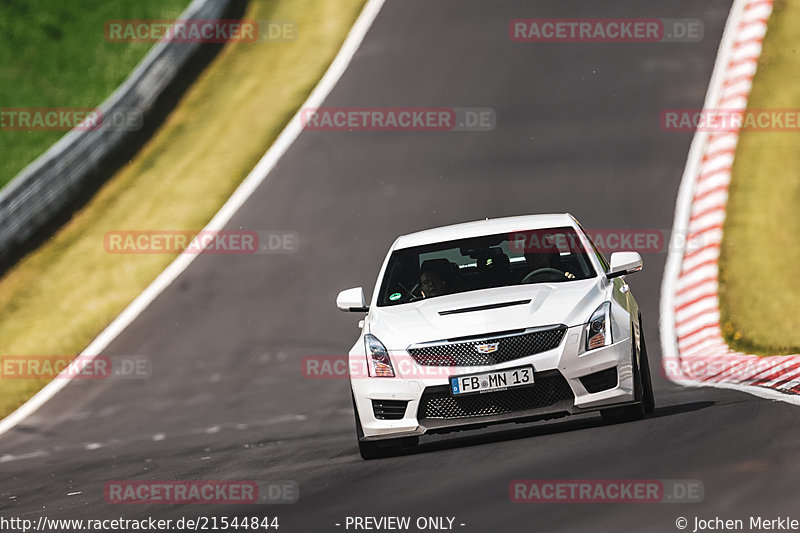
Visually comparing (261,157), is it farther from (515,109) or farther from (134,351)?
(134,351)

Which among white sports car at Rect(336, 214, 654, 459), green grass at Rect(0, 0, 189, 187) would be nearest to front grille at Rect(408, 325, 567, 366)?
white sports car at Rect(336, 214, 654, 459)

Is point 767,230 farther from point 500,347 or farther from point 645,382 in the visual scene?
point 500,347

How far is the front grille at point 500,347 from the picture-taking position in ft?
26.8

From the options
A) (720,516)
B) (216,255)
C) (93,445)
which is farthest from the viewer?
(216,255)

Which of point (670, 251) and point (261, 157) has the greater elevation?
point (261, 157)

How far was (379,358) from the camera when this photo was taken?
28.2 ft

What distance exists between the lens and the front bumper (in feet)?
26.7

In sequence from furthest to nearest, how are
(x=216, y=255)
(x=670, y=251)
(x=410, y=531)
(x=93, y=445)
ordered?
(x=216, y=255) → (x=670, y=251) → (x=93, y=445) → (x=410, y=531)

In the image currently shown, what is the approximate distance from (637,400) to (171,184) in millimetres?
12814

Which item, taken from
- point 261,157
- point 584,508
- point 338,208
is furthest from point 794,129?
point 584,508

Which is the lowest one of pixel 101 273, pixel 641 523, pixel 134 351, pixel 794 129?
pixel 641 523

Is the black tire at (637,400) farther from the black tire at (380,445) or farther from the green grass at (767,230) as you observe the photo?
the green grass at (767,230)

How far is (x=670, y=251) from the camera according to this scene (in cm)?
1619

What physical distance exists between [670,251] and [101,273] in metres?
7.98
